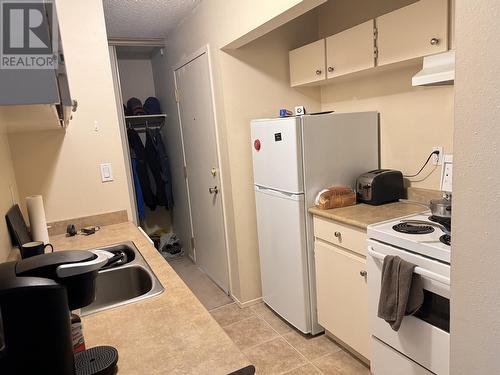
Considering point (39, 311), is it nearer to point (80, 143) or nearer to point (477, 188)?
point (477, 188)

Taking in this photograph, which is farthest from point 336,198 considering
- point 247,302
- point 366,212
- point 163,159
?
point 163,159

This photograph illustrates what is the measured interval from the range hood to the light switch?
1.84 m

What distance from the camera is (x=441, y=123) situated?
6.65 feet

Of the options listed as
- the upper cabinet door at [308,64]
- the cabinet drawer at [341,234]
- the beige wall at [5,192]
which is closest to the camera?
the beige wall at [5,192]

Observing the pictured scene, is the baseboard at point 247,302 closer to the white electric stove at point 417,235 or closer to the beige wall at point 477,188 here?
the white electric stove at point 417,235

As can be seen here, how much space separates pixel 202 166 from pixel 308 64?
130 cm

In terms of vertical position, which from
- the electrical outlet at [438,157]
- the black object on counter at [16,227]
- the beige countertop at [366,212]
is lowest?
the beige countertop at [366,212]

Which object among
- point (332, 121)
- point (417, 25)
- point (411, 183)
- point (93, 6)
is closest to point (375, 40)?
point (417, 25)

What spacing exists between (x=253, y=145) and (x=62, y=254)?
1975 mm

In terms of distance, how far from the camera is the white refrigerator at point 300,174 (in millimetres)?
2199

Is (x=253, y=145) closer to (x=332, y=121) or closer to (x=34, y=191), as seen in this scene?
(x=332, y=121)

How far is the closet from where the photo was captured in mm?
4020

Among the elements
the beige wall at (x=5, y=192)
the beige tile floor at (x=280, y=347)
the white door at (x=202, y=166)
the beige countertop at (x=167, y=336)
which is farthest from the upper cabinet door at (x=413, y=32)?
the beige wall at (x=5, y=192)

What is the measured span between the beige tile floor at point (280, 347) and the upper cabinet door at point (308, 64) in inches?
70.0
